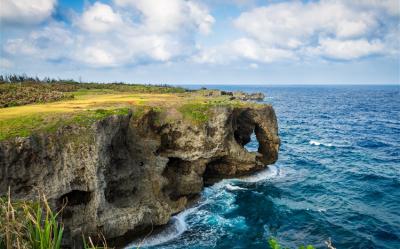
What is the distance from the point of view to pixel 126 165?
32219 mm

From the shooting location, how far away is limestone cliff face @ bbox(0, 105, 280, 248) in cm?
2548

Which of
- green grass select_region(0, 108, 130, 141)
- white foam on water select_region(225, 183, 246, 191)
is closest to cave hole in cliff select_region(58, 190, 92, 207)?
green grass select_region(0, 108, 130, 141)

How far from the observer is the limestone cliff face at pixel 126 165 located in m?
25.5

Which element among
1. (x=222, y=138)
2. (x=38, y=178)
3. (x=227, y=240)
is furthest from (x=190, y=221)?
(x=38, y=178)

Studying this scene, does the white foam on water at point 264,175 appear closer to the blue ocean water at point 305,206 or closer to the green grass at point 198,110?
the blue ocean water at point 305,206

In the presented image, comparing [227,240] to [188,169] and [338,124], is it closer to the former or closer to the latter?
[188,169]

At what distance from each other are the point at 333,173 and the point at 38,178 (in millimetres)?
35349

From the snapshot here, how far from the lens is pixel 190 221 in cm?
3269

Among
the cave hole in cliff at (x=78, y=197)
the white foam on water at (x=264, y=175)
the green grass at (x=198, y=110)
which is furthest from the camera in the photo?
the white foam on water at (x=264, y=175)

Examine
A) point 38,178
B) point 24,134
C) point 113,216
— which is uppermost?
point 24,134

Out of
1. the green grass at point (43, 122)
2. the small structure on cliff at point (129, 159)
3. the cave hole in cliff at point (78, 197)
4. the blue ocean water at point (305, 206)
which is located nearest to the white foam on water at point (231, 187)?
the blue ocean water at point (305, 206)

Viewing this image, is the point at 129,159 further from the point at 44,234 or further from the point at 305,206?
the point at 44,234

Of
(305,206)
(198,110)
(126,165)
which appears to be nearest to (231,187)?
(305,206)

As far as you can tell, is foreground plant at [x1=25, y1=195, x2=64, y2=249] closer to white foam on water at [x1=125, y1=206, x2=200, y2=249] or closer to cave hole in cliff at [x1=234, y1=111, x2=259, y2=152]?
white foam on water at [x1=125, y1=206, x2=200, y2=249]
